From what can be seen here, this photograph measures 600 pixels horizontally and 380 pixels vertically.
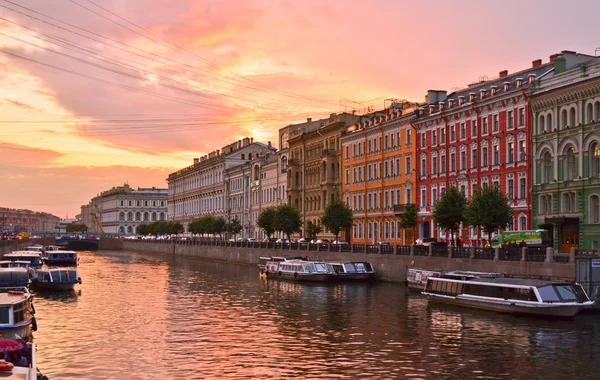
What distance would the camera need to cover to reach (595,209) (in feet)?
174

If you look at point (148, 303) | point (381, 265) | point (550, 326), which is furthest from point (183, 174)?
point (550, 326)

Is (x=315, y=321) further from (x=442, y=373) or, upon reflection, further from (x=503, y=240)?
(x=503, y=240)

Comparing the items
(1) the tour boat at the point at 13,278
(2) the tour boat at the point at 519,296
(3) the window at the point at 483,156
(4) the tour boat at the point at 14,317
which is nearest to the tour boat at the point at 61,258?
(1) the tour boat at the point at 13,278

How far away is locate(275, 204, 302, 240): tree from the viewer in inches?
3455

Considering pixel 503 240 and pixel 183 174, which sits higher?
pixel 183 174

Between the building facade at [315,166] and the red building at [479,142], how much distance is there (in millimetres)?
18049

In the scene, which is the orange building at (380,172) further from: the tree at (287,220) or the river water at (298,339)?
the river water at (298,339)

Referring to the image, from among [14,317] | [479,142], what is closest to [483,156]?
[479,142]

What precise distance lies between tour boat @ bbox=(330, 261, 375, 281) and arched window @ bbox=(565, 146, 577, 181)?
602 inches

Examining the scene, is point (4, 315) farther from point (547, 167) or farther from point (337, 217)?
point (337, 217)

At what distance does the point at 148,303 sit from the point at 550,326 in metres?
21.7

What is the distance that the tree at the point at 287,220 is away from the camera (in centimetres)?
8775

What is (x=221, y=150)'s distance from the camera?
155 m

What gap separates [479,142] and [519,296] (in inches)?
1151
